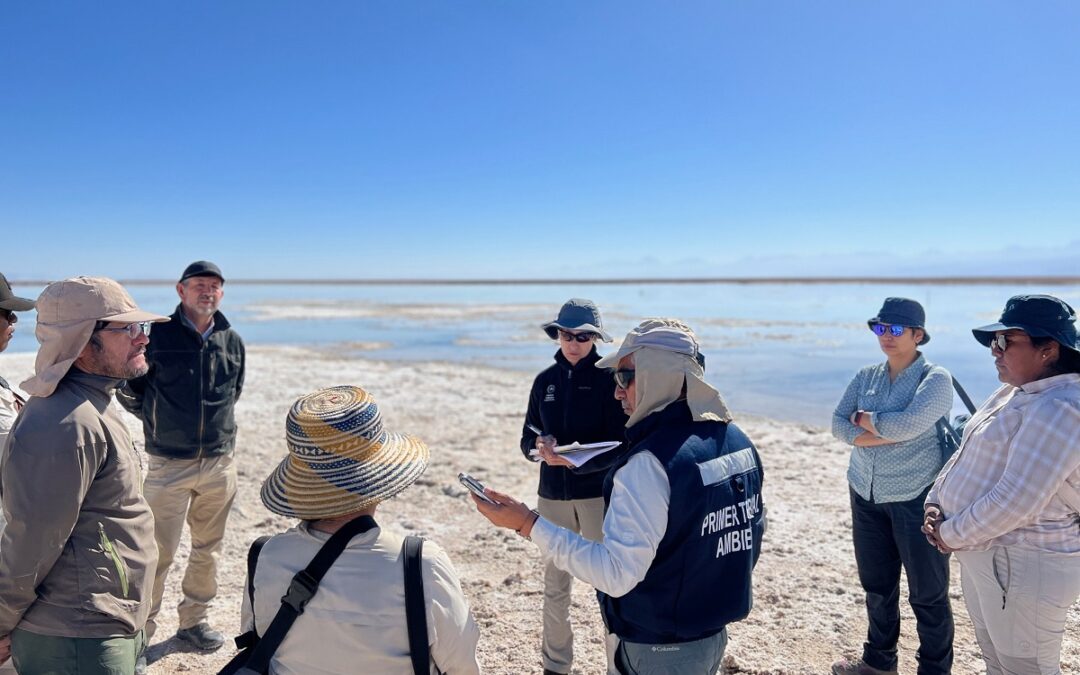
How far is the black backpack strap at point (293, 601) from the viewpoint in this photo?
5.59ft

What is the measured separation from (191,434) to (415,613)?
2.91 metres

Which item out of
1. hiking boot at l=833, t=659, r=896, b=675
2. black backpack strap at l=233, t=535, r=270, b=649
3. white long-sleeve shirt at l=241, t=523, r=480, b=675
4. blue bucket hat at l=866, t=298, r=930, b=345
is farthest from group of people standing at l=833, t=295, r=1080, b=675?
black backpack strap at l=233, t=535, r=270, b=649

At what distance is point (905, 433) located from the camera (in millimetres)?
3400

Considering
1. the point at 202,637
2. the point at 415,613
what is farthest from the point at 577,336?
the point at 202,637

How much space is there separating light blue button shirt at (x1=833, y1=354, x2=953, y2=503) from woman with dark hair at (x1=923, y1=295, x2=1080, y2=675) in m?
0.72

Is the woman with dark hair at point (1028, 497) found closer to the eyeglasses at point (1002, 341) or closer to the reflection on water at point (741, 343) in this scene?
the eyeglasses at point (1002, 341)

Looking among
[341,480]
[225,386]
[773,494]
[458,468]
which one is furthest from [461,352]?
[341,480]

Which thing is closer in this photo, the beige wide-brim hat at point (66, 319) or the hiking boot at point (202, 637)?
the beige wide-brim hat at point (66, 319)

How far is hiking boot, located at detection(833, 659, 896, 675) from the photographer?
3.66m

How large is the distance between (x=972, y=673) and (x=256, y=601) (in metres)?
→ 3.93

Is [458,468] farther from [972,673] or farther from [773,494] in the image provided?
[972,673]

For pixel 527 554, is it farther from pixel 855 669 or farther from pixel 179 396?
pixel 179 396

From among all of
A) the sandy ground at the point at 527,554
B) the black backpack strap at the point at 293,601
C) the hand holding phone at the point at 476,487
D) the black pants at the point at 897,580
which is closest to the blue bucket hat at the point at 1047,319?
the black pants at the point at 897,580

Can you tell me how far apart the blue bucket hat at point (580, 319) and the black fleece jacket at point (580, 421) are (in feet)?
0.54
